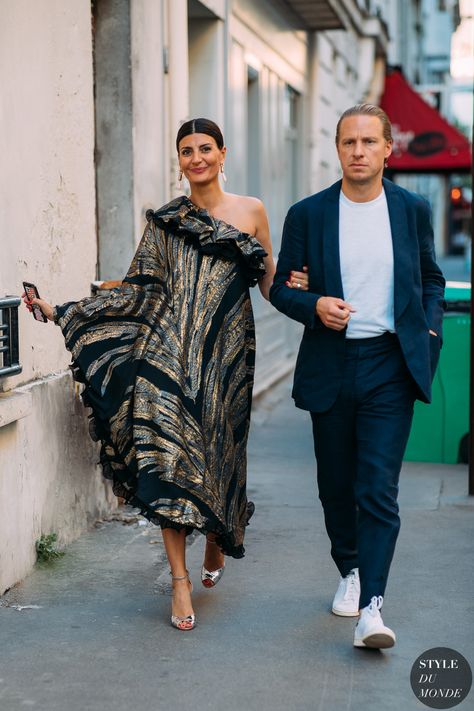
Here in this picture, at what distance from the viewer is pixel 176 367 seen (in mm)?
4566

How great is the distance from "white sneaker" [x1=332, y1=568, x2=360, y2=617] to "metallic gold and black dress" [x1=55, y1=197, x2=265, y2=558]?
0.45 meters

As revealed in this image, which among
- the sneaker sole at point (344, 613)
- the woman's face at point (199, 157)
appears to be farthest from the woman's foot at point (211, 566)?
the woman's face at point (199, 157)

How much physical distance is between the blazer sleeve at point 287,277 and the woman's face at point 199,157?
1.38 feet

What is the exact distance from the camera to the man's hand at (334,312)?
13.6 feet

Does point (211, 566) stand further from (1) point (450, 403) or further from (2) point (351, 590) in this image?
(1) point (450, 403)

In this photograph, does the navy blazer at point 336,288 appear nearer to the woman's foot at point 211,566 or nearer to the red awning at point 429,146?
the woman's foot at point 211,566

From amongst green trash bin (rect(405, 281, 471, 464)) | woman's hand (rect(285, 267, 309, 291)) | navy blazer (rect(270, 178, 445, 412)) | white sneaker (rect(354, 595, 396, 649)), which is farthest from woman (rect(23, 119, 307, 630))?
green trash bin (rect(405, 281, 471, 464))

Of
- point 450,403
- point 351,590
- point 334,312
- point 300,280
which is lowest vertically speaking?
point 351,590

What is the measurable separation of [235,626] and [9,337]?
1523 millimetres

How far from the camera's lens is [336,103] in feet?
61.8

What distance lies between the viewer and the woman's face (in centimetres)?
467

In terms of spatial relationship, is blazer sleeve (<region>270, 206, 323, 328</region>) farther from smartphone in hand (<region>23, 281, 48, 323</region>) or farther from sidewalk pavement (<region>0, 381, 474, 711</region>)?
sidewalk pavement (<region>0, 381, 474, 711</region>)

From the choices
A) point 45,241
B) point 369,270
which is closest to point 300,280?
point 369,270

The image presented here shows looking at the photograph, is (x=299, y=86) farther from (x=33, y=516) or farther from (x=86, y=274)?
(x=33, y=516)
